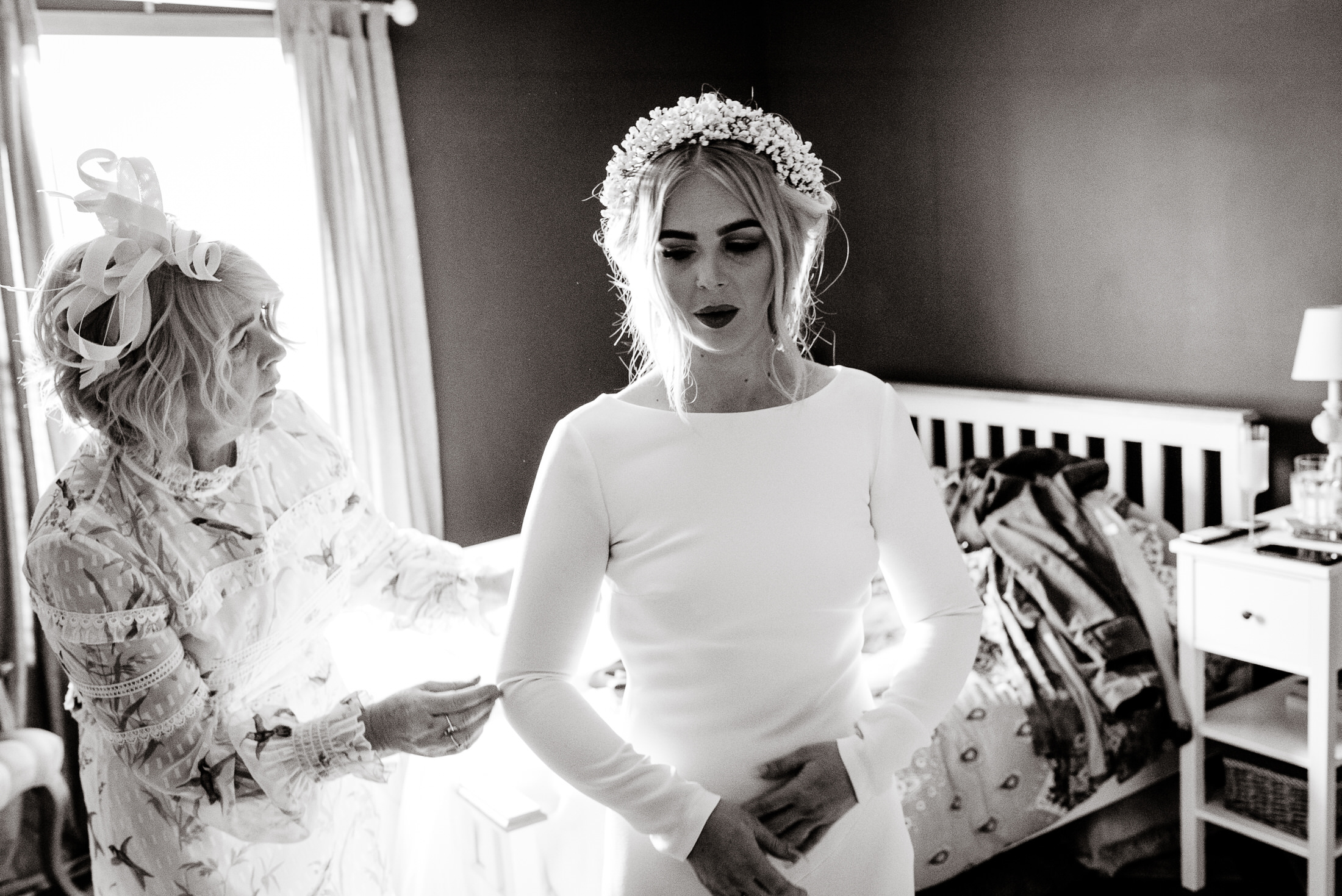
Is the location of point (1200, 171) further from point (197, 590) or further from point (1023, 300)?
point (197, 590)

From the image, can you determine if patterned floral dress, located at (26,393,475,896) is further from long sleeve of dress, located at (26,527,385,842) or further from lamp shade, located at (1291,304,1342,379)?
lamp shade, located at (1291,304,1342,379)

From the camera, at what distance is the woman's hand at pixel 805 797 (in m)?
1.14

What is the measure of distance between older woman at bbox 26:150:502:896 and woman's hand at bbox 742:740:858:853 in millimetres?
334

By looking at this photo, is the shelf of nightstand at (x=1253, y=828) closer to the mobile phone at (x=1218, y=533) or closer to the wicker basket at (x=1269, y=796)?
the wicker basket at (x=1269, y=796)

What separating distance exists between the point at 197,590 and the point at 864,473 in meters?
0.79

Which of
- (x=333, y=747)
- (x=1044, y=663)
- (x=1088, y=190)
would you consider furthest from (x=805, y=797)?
(x=1088, y=190)

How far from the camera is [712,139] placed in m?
1.21

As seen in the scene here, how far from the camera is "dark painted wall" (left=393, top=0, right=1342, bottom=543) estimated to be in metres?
2.91

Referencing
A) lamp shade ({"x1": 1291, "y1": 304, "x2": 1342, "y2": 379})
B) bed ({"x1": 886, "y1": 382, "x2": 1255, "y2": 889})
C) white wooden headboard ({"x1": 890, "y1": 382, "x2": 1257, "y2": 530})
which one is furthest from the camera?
white wooden headboard ({"x1": 890, "y1": 382, "x2": 1257, "y2": 530})

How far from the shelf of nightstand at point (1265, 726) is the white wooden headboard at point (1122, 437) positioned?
0.47 m

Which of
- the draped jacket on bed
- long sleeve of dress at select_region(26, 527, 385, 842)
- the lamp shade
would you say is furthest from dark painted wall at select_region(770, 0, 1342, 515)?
long sleeve of dress at select_region(26, 527, 385, 842)

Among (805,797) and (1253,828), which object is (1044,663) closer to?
(1253,828)

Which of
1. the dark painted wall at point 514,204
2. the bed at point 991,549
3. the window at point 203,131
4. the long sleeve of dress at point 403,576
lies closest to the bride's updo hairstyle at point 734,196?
the long sleeve of dress at point 403,576

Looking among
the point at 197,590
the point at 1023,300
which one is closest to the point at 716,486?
the point at 197,590
